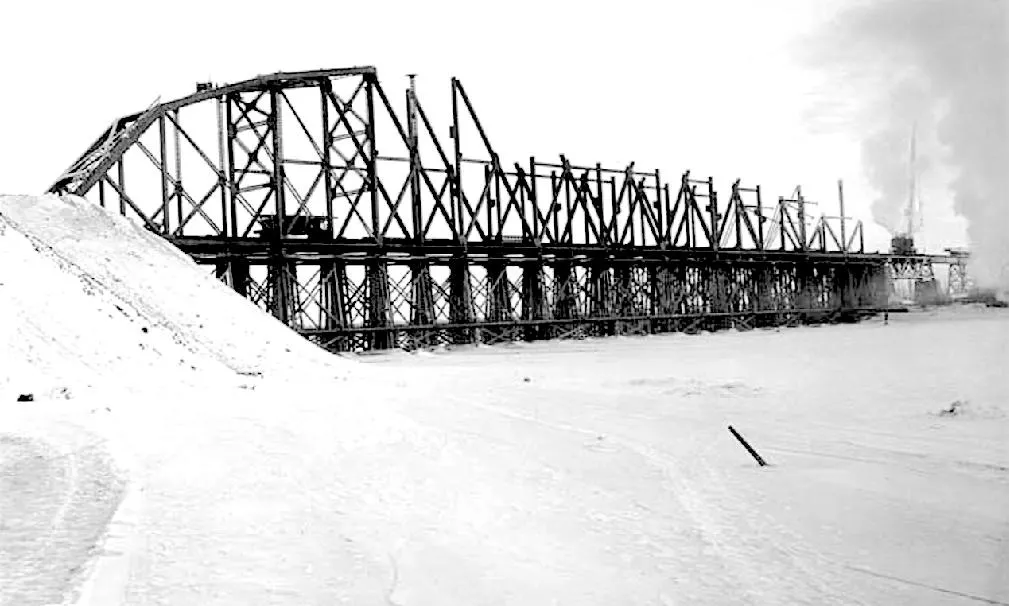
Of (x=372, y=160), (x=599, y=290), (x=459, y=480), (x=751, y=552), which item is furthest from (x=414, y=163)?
(x=751, y=552)

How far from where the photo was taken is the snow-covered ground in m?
5.89

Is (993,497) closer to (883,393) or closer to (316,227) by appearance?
(883,393)

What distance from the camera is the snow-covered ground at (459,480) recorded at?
5.89m

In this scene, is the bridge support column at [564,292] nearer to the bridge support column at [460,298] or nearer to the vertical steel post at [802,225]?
the bridge support column at [460,298]

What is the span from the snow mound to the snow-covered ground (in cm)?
9

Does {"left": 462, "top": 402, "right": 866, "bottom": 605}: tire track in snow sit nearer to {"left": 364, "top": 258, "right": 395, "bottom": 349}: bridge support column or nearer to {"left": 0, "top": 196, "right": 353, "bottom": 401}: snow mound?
{"left": 0, "top": 196, "right": 353, "bottom": 401}: snow mound

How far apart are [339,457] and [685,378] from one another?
1249cm

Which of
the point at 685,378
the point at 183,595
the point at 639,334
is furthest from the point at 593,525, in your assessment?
the point at 639,334

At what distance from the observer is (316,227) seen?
3650 cm

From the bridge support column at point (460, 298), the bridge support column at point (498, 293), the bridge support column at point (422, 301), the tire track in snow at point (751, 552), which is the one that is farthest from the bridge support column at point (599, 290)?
the tire track in snow at point (751, 552)

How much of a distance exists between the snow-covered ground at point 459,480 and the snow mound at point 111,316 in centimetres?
9

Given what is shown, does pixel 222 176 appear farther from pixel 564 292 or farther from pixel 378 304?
pixel 564 292

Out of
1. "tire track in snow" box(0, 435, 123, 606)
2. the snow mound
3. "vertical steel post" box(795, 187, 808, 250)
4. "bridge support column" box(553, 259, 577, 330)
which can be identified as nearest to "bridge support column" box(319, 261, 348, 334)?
the snow mound

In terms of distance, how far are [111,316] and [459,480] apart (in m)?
11.9
